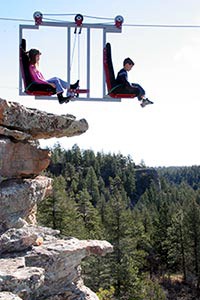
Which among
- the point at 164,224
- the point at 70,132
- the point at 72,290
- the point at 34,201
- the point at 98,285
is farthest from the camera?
the point at 164,224

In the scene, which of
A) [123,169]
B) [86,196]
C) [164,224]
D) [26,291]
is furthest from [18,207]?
[123,169]

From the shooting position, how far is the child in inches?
467

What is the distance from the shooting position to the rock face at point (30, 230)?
10.7 meters

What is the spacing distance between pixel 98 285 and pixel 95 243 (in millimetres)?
18652

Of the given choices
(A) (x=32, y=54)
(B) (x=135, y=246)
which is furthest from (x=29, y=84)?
(B) (x=135, y=246)

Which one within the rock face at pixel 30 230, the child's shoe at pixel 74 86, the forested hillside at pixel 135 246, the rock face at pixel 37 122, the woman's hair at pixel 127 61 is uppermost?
the woman's hair at pixel 127 61

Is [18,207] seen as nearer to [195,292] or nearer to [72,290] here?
[72,290]

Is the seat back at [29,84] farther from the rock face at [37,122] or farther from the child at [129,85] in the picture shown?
the rock face at [37,122]

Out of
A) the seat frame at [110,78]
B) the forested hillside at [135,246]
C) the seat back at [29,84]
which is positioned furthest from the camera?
the forested hillside at [135,246]

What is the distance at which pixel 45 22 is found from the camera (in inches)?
441

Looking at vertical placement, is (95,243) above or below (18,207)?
below

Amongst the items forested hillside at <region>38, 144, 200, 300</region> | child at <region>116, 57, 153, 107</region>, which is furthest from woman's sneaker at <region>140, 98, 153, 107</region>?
forested hillside at <region>38, 144, 200, 300</region>

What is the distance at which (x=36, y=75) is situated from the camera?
11.6 m

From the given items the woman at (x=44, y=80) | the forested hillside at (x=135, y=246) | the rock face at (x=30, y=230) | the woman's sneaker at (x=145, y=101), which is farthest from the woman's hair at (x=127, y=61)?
the forested hillside at (x=135, y=246)
